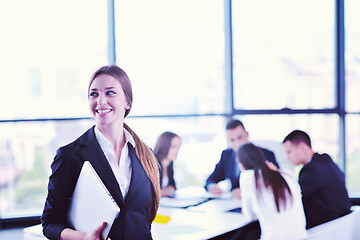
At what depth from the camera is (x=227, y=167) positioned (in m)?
4.34

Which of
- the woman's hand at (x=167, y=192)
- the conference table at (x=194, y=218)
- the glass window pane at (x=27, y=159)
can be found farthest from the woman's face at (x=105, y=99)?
the glass window pane at (x=27, y=159)

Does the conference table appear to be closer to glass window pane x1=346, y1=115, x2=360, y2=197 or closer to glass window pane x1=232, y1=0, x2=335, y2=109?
glass window pane x1=232, y1=0, x2=335, y2=109

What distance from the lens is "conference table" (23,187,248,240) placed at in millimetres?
2576

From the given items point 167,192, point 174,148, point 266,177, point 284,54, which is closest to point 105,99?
point 266,177

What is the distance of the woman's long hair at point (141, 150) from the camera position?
63.4 inches

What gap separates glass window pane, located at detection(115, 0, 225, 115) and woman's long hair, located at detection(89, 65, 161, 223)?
297cm

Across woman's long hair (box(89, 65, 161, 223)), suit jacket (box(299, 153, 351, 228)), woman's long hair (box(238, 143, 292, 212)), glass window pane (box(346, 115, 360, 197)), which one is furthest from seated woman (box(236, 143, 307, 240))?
glass window pane (box(346, 115, 360, 197))

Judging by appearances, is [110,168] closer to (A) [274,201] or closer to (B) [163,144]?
(A) [274,201]

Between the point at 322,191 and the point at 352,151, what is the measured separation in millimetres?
2393

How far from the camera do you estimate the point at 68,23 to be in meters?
4.54

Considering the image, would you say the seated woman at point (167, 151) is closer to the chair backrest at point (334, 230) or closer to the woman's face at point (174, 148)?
the woman's face at point (174, 148)

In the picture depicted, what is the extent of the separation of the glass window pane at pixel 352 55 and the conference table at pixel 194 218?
240 cm

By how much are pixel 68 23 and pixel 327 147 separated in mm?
3366

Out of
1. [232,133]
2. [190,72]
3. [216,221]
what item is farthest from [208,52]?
[216,221]
